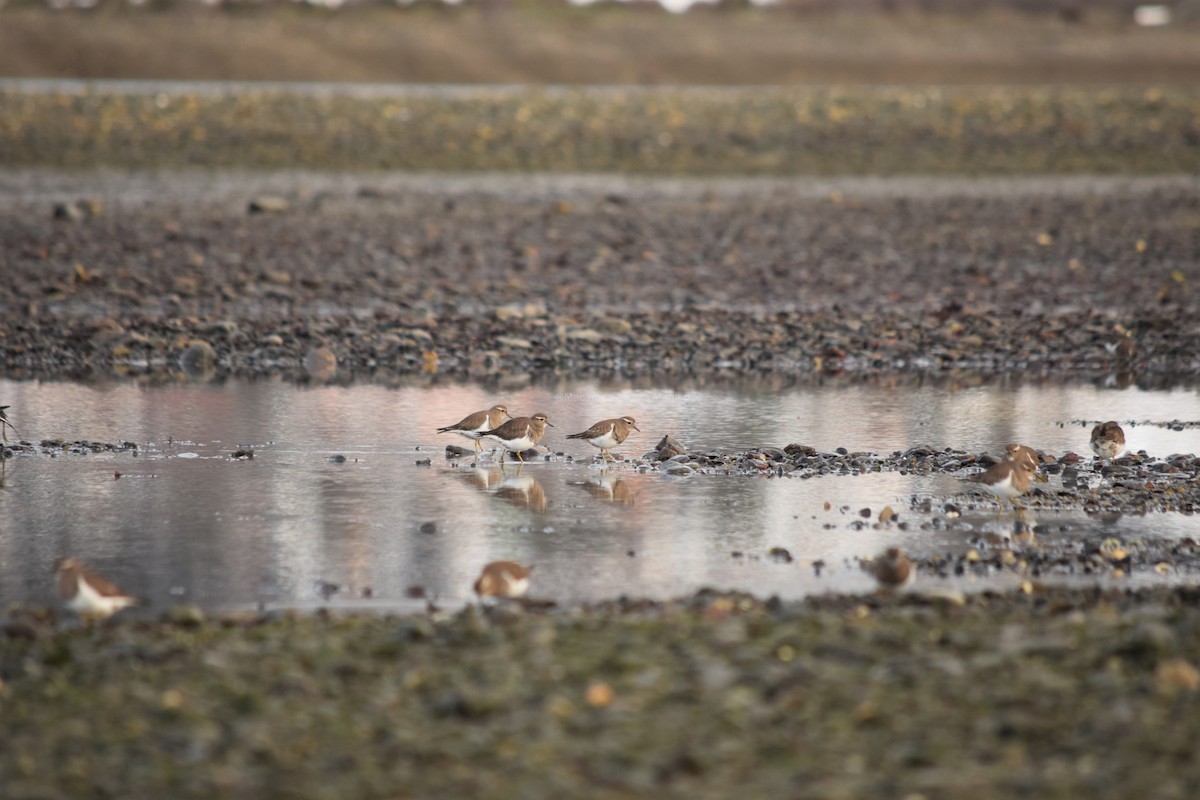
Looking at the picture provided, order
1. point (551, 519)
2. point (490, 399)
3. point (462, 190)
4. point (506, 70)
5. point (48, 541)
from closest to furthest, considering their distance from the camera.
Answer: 1. point (48, 541)
2. point (551, 519)
3. point (490, 399)
4. point (462, 190)
5. point (506, 70)

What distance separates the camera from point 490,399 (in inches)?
594

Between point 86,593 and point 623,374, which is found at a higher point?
point 623,374

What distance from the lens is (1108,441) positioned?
11.9 meters

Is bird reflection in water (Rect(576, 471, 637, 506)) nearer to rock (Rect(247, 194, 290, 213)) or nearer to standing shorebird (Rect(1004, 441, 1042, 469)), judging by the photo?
standing shorebird (Rect(1004, 441, 1042, 469))

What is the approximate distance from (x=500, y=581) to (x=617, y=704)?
5.95 ft

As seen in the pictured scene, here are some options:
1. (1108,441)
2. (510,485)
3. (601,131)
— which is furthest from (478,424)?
(601,131)

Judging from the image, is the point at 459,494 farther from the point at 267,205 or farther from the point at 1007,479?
the point at 267,205

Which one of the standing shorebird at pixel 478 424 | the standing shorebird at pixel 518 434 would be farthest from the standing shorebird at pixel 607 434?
the standing shorebird at pixel 478 424

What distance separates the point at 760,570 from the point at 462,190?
2270 centimetres

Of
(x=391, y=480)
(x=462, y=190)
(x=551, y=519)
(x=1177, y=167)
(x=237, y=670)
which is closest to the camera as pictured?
(x=237, y=670)

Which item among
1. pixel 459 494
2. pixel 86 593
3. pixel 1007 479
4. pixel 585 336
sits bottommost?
pixel 86 593

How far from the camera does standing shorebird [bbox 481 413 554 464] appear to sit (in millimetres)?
12141

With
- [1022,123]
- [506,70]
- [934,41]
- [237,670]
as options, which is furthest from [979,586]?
[934,41]

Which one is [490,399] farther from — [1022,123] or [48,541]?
[1022,123]
